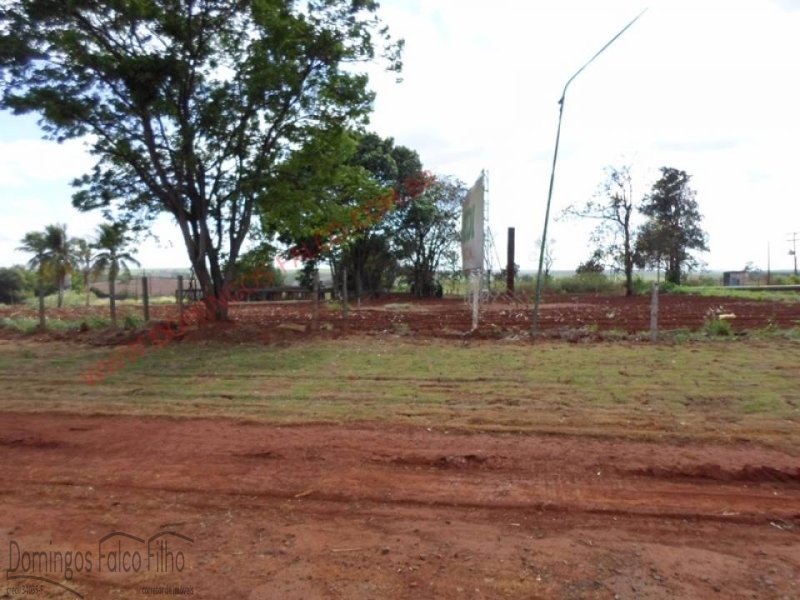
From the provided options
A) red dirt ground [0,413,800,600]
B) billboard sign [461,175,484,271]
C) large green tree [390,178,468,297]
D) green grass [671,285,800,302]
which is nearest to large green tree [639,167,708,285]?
green grass [671,285,800,302]

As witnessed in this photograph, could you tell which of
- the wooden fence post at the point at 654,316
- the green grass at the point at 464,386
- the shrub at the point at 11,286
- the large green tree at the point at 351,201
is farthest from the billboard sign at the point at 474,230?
the shrub at the point at 11,286

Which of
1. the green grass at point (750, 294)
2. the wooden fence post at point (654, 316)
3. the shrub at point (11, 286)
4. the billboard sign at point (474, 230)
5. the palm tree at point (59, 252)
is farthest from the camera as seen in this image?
A: the shrub at point (11, 286)

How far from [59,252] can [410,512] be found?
47.2 m

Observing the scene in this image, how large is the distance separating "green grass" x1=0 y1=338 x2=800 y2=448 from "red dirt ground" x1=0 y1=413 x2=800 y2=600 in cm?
75

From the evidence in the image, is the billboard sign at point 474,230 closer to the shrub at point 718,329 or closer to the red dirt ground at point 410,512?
the shrub at point 718,329

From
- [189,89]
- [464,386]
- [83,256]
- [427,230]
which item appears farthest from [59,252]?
[464,386]

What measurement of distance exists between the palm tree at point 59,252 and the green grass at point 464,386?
117 feet

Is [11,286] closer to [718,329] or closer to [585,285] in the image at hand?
[585,285]

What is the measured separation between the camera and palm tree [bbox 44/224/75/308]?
44594 millimetres

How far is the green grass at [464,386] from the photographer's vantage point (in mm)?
7141

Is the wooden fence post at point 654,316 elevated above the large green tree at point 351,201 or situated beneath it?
situated beneath

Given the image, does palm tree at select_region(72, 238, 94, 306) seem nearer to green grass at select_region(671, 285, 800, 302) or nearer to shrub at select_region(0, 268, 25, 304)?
shrub at select_region(0, 268, 25, 304)

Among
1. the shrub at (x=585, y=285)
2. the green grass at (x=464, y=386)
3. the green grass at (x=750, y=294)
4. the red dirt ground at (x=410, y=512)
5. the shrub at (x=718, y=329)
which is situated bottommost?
the red dirt ground at (x=410, y=512)

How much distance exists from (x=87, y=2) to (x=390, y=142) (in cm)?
2281
